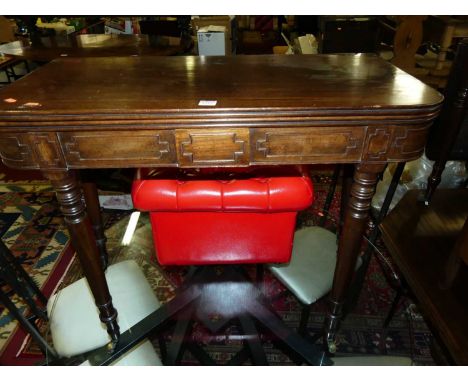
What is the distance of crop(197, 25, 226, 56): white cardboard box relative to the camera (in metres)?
2.96

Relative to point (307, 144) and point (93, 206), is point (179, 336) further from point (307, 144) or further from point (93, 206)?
point (307, 144)

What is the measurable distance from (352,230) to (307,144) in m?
0.30

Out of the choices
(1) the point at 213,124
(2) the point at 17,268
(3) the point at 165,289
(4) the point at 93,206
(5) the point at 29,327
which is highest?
(1) the point at 213,124

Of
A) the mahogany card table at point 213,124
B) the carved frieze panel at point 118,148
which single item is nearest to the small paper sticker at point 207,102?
the mahogany card table at point 213,124

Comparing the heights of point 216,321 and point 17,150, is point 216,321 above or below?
below

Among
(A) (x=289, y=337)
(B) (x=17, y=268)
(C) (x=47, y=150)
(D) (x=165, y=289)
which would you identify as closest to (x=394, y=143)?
(A) (x=289, y=337)

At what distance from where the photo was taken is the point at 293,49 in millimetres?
3037

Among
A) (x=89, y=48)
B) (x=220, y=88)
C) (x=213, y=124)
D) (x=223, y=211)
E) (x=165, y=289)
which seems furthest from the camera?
(x=89, y=48)

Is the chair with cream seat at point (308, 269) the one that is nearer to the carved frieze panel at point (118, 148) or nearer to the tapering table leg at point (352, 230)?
the tapering table leg at point (352, 230)

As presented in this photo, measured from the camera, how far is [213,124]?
0.80 meters

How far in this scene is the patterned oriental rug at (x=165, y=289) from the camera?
1.38m

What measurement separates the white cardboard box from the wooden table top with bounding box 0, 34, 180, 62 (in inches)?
18.7

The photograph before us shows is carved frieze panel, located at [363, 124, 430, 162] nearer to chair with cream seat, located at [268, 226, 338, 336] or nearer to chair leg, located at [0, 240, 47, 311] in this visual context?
chair with cream seat, located at [268, 226, 338, 336]
